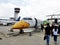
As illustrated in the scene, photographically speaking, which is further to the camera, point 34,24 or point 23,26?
point 34,24

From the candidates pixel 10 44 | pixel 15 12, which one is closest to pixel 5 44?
pixel 10 44

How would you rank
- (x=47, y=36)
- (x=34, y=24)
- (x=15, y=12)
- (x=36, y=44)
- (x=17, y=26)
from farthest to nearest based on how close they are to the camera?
(x=15, y=12), (x=34, y=24), (x=17, y=26), (x=36, y=44), (x=47, y=36)

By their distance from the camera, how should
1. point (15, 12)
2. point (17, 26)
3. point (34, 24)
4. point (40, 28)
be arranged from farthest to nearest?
point (15, 12)
point (40, 28)
point (34, 24)
point (17, 26)

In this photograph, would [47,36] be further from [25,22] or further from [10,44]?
[25,22]

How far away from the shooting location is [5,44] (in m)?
17.8

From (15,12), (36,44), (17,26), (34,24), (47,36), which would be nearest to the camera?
(47,36)

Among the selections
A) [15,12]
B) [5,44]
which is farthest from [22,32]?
[15,12]

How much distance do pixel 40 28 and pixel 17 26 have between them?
6.25 meters

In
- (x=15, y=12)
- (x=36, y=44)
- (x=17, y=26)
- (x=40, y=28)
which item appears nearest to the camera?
(x=36, y=44)

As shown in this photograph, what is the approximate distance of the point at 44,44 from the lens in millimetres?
17891

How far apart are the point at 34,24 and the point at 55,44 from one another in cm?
1048

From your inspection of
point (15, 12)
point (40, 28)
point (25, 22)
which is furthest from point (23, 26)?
point (15, 12)

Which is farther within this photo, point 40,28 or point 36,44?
point 40,28

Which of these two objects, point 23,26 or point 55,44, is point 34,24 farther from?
point 55,44
